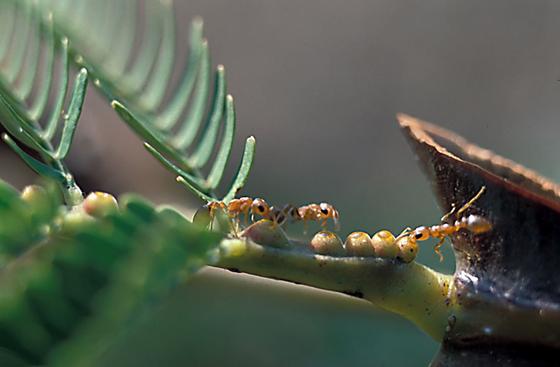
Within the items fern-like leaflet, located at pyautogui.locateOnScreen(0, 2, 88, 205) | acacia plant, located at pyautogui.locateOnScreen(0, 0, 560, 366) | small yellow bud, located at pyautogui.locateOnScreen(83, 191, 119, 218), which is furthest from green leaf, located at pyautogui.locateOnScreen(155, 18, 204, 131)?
small yellow bud, located at pyautogui.locateOnScreen(83, 191, 119, 218)

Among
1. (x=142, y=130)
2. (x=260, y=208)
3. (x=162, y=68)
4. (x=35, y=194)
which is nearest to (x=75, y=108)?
(x=142, y=130)

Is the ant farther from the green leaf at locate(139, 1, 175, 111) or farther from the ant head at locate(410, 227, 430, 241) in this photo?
the green leaf at locate(139, 1, 175, 111)

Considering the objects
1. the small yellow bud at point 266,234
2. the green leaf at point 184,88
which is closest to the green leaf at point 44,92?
the green leaf at point 184,88

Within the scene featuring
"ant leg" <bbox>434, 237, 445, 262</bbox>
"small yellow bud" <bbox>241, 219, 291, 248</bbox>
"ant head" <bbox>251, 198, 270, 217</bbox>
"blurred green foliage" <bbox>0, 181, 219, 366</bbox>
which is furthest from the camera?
"ant leg" <bbox>434, 237, 445, 262</bbox>

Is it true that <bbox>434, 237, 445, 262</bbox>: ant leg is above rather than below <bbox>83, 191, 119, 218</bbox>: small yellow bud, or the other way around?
above

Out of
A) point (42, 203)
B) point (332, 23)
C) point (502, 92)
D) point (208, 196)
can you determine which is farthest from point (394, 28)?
point (42, 203)

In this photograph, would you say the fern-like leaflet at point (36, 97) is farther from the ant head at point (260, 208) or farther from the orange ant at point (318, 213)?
the orange ant at point (318, 213)

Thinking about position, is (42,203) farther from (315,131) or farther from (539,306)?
(315,131)

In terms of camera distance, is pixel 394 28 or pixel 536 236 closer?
pixel 536 236
